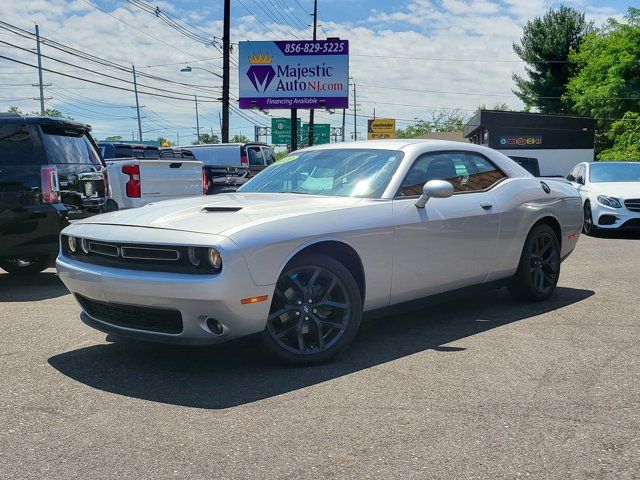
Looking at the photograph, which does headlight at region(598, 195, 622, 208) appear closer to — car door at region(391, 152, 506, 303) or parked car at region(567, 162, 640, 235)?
parked car at region(567, 162, 640, 235)

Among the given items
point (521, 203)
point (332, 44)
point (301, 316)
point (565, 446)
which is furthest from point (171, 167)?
point (332, 44)

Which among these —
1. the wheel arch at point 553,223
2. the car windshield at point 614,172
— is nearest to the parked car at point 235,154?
the car windshield at point 614,172

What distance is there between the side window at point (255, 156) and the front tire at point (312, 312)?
16.6 meters

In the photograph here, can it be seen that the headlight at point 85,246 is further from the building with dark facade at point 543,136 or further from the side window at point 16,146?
the building with dark facade at point 543,136

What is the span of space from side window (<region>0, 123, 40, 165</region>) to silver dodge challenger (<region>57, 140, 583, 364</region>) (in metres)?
2.83

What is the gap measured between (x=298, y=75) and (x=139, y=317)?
1069 inches

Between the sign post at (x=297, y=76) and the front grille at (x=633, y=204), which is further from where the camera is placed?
the sign post at (x=297, y=76)

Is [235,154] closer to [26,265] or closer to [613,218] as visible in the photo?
[613,218]

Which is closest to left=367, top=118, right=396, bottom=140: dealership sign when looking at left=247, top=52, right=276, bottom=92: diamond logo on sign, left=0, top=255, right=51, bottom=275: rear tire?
left=247, top=52, right=276, bottom=92: diamond logo on sign

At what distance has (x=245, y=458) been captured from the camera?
3.02m

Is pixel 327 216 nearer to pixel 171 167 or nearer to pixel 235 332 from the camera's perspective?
pixel 235 332

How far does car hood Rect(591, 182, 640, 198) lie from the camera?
12.3m

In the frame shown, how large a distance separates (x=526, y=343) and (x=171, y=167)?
259 inches

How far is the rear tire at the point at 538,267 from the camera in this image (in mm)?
6086
